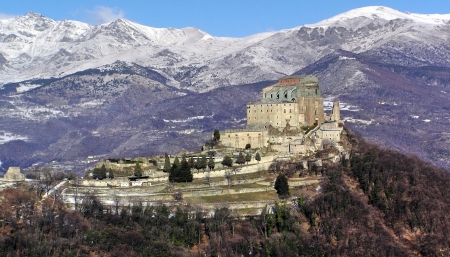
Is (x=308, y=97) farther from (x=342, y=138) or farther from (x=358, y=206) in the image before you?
(x=358, y=206)

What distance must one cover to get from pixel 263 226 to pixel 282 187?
796 centimetres

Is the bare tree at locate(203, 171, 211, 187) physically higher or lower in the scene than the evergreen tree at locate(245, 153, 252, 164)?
lower

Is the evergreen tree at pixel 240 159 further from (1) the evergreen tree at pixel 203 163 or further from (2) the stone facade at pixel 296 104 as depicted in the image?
(2) the stone facade at pixel 296 104

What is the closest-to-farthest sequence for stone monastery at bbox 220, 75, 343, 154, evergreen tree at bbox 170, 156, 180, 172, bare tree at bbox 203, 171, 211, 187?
evergreen tree at bbox 170, 156, 180, 172, bare tree at bbox 203, 171, 211, 187, stone monastery at bbox 220, 75, 343, 154

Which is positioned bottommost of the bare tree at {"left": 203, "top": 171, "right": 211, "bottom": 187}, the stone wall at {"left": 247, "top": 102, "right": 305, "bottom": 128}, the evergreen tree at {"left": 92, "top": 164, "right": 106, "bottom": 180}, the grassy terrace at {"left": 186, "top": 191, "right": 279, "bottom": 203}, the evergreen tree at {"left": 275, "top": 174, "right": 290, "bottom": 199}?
the grassy terrace at {"left": 186, "top": 191, "right": 279, "bottom": 203}

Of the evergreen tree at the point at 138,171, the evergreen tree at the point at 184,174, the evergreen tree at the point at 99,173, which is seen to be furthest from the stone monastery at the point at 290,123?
the evergreen tree at the point at 99,173

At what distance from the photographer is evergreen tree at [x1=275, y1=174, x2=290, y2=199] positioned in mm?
89500

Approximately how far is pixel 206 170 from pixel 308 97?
24473mm

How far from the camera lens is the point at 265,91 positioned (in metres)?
Result: 120

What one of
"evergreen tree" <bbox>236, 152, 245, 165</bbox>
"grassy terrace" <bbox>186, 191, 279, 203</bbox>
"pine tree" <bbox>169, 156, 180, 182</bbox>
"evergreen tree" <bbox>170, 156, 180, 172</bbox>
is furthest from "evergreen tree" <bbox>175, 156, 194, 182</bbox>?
"evergreen tree" <bbox>236, 152, 245, 165</bbox>

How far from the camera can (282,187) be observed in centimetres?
8988

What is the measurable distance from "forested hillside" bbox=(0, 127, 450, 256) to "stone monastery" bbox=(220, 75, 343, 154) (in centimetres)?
918

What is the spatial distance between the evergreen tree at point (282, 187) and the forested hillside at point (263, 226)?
1462mm

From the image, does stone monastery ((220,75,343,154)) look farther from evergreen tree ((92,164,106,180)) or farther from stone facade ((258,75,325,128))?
evergreen tree ((92,164,106,180))
